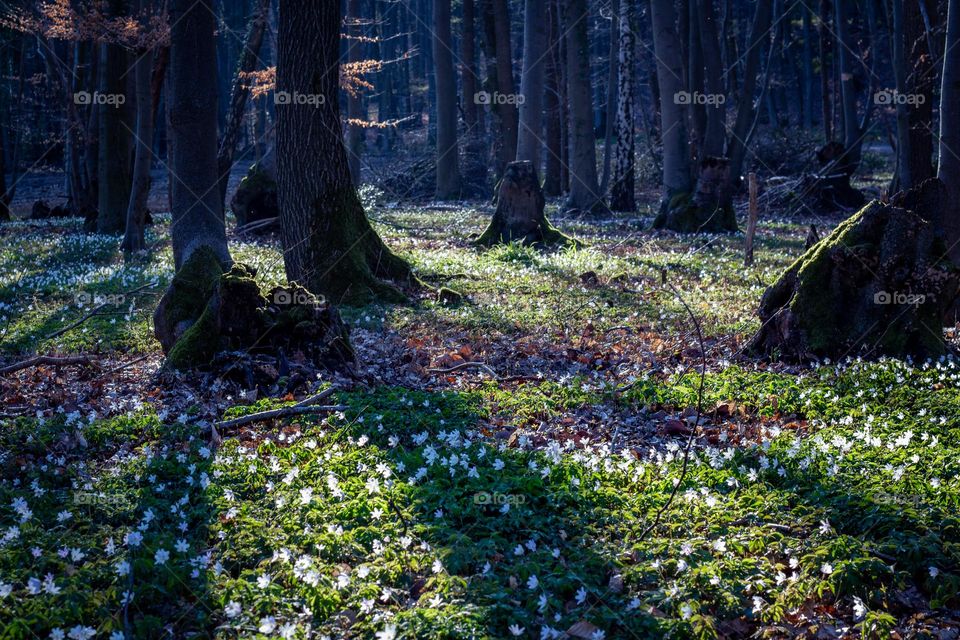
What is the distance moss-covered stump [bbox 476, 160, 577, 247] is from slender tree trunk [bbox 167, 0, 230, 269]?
6.80 m

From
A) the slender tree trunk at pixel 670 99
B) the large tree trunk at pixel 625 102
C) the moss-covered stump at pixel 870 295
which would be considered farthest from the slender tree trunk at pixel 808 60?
the moss-covered stump at pixel 870 295

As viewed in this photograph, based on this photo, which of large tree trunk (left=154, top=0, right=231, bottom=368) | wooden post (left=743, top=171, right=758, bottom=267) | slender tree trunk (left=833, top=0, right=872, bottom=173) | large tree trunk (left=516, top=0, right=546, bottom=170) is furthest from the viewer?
slender tree trunk (left=833, top=0, right=872, bottom=173)

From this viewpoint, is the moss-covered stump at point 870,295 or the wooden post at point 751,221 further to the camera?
the wooden post at point 751,221

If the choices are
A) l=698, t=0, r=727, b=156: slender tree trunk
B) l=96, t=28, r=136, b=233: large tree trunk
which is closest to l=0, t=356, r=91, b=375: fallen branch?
l=96, t=28, r=136, b=233: large tree trunk

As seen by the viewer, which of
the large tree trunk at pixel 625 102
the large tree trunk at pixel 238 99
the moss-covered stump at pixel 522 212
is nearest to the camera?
the moss-covered stump at pixel 522 212

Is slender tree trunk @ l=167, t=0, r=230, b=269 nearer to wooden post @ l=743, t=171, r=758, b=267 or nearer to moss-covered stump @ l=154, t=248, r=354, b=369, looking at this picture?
moss-covered stump @ l=154, t=248, r=354, b=369

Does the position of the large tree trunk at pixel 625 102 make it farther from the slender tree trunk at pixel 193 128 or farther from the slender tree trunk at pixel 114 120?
the slender tree trunk at pixel 193 128

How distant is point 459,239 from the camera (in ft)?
62.9

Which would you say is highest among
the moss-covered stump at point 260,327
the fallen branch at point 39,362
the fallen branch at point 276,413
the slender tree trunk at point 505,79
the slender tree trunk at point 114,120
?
the slender tree trunk at point 505,79

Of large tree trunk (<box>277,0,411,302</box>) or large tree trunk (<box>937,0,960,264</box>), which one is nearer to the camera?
large tree trunk (<box>937,0,960,264</box>)

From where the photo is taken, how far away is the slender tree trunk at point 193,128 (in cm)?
1132

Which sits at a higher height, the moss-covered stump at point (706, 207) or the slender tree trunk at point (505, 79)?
the slender tree trunk at point (505, 79)

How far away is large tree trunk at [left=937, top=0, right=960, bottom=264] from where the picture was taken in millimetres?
10344

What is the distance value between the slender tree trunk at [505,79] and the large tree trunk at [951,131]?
765 inches
